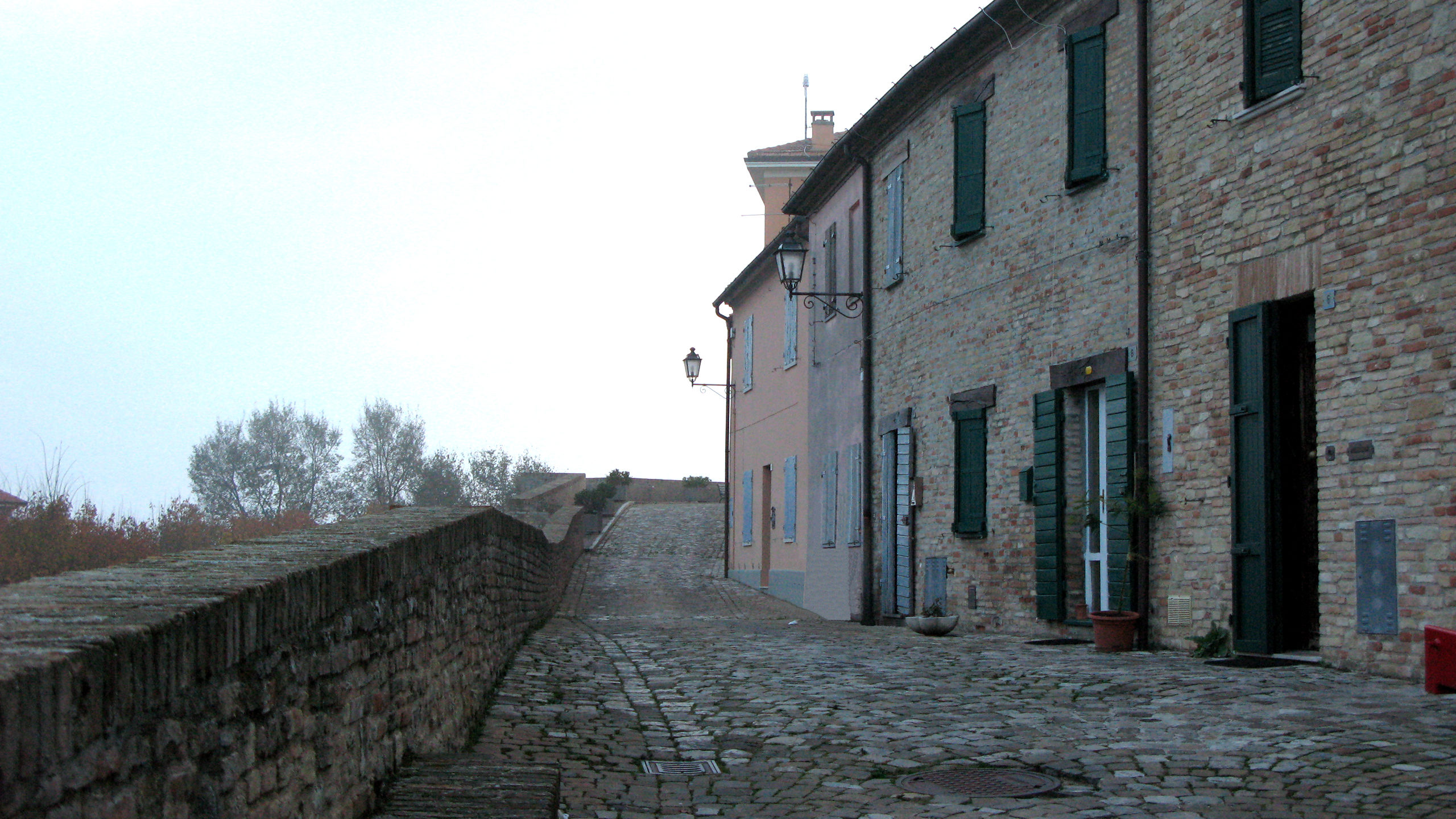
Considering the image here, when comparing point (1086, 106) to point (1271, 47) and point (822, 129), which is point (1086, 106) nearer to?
point (1271, 47)

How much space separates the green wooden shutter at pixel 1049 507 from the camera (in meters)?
11.8

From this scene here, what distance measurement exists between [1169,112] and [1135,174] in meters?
0.60

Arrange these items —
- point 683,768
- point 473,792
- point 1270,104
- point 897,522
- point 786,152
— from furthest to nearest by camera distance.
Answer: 1. point 786,152
2. point 897,522
3. point 1270,104
4. point 683,768
5. point 473,792

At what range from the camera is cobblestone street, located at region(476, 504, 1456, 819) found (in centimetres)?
496

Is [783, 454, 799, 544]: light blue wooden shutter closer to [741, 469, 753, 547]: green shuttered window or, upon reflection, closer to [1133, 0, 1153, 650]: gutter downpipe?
[741, 469, 753, 547]: green shuttered window

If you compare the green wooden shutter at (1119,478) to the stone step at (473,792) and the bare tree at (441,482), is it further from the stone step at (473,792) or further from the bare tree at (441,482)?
the bare tree at (441,482)

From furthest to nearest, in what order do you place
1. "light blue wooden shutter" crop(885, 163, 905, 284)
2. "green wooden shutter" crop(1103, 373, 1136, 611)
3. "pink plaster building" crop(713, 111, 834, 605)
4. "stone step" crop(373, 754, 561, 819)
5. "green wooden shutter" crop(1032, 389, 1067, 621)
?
1. "pink plaster building" crop(713, 111, 834, 605)
2. "light blue wooden shutter" crop(885, 163, 905, 284)
3. "green wooden shutter" crop(1032, 389, 1067, 621)
4. "green wooden shutter" crop(1103, 373, 1136, 611)
5. "stone step" crop(373, 754, 561, 819)

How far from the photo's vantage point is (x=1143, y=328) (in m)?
10.6

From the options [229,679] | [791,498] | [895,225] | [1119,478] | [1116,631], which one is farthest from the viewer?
[791,498]

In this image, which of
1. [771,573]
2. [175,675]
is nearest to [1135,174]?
[175,675]

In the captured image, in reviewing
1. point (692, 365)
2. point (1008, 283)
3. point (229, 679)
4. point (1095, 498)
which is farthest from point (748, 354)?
point (229, 679)

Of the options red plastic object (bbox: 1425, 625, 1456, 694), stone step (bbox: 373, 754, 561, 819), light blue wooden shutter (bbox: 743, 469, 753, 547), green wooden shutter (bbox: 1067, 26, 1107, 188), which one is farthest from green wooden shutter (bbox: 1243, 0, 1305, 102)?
light blue wooden shutter (bbox: 743, 469, 753, 547)

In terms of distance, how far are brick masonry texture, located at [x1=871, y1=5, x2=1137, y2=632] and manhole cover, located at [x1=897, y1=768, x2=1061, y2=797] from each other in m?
6.19

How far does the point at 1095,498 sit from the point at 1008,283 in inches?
112
